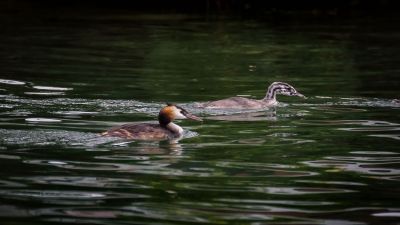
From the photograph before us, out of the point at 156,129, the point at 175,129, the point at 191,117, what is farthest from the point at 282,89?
the point at 156,129

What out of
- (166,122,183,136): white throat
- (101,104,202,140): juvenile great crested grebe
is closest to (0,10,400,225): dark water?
(101,104,202,140): juvenile great crested grebe

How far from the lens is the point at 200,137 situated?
49.3ft

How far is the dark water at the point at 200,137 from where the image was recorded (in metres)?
10.3

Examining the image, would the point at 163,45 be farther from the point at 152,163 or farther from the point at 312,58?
the point at 152,163

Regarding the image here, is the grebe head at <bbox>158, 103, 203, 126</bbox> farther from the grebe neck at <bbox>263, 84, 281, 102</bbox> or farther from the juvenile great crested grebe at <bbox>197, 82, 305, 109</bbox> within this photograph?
the grebe neck at <bbox>263, 84, 281, 102</bbox>

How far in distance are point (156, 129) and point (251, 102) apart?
167 inches

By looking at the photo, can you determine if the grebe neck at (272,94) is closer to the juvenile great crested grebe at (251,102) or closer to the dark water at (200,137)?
the juvenile great crested grebe at (251,102)

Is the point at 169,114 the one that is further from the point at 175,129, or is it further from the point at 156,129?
the point at 156,129

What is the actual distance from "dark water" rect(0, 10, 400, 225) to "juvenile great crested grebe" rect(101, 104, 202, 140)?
154 millimetres

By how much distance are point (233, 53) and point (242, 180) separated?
1874cm

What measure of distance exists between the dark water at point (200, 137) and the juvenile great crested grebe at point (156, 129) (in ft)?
0.50

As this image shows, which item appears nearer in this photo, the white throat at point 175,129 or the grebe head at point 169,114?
the white throat at point 175,129

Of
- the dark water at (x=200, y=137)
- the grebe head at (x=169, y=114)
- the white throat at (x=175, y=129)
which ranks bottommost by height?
the dark water at (x=200, y=137)

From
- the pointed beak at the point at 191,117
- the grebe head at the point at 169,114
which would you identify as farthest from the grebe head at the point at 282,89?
the grebe head at the point at 169,114
